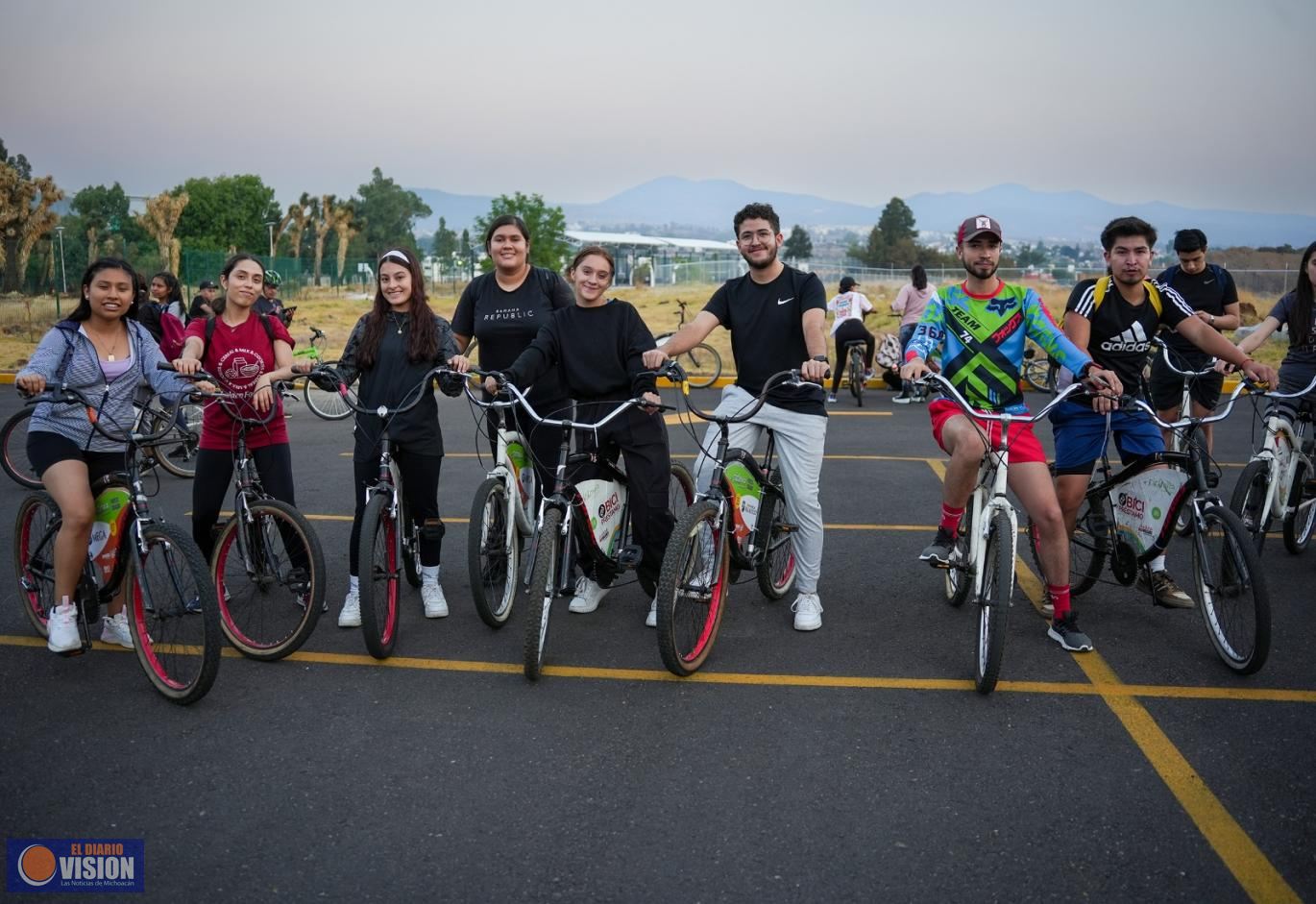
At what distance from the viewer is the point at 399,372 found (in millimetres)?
5551

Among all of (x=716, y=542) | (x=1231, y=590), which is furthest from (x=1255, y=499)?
(x=716, y=542)

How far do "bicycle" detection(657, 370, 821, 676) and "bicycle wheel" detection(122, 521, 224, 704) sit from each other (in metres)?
1.91

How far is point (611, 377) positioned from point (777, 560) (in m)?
1.59

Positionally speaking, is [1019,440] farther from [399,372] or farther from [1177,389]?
[1177,389]

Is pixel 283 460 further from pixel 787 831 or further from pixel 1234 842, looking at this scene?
pixel 1234 842

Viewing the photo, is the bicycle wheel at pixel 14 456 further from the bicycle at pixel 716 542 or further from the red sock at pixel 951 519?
the red sock at pixel 951 519

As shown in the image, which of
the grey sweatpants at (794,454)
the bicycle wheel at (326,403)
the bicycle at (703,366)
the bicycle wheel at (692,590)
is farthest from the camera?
the bicycle at (703,366)

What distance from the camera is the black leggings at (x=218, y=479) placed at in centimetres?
557

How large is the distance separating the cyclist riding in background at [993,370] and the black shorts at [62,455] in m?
3.80

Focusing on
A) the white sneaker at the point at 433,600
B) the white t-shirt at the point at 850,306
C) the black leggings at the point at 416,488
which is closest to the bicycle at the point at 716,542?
the black leggings at the point at 416,488

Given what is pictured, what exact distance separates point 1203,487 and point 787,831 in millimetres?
2806

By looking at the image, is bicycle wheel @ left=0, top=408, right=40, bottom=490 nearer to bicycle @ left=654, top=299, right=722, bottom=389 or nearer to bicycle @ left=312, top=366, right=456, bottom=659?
bicycle @ left=312, top=366, right=456, bottom=659

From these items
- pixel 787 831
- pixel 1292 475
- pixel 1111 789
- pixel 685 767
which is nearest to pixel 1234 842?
pixel 1111 789

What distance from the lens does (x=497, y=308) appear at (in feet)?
20.1
